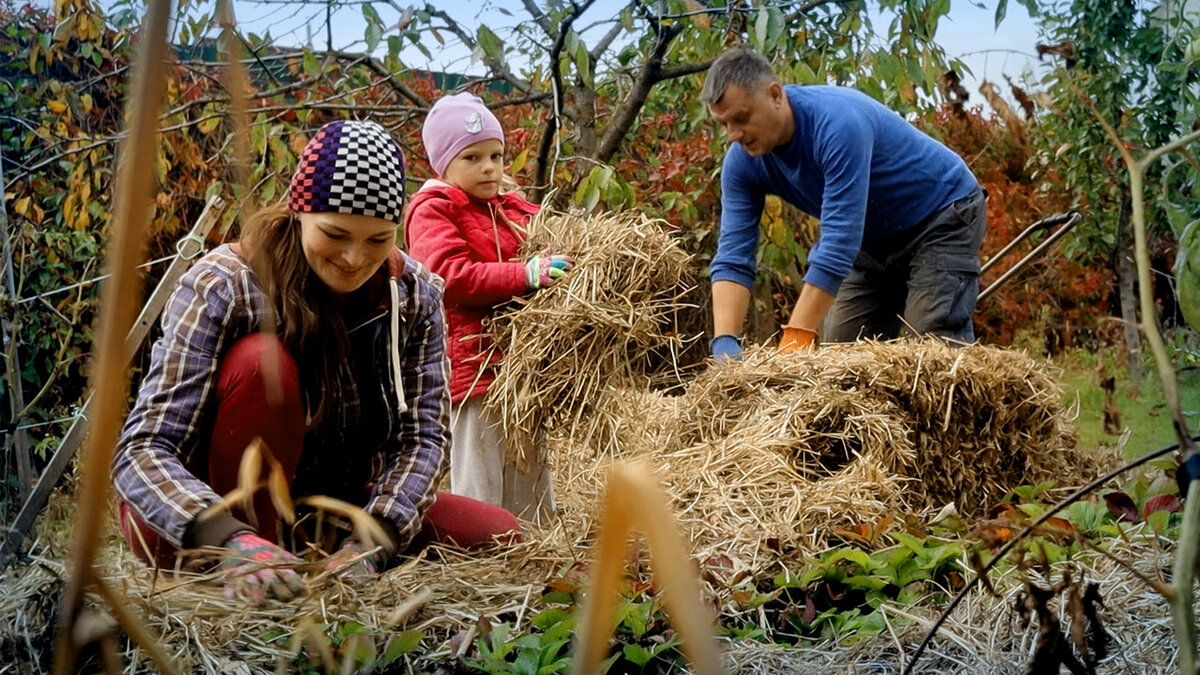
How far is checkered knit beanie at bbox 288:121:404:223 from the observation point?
2.05 m

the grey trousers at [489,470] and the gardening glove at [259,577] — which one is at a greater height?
Result: the gardening glove at [259,577]

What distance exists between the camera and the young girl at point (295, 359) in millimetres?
2004

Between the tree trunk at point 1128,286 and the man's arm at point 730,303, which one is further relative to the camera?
the tree trunk at point 1128,286

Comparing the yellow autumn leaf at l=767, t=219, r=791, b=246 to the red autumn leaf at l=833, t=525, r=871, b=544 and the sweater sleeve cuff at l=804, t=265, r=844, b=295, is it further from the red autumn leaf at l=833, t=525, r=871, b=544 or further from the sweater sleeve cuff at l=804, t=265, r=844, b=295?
the red autumn leaf at l=833, t=525, r=871, b=544

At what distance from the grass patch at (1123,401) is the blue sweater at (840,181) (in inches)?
28.2

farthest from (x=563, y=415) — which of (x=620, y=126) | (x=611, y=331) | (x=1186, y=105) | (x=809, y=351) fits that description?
(x=1186, y=105)

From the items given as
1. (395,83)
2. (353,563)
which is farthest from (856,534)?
(395,83)

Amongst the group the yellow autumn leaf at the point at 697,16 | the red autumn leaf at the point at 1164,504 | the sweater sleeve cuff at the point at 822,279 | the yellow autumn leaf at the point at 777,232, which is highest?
the yellow autumn leaf at the point at 697,16

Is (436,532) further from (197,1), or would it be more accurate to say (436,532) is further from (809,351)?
(197,1)

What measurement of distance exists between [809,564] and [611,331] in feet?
3.85

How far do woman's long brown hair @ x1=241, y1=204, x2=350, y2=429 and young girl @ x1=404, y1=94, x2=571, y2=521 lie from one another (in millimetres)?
859

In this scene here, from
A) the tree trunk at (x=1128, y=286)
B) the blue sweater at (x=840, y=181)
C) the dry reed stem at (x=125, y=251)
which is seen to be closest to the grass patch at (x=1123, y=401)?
the tree trunk at (x=1128, y=286)

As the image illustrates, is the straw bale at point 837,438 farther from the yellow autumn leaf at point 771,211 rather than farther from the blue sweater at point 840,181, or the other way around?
the yellow autumn leaf at point 771,211

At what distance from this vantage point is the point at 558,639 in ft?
5.13
